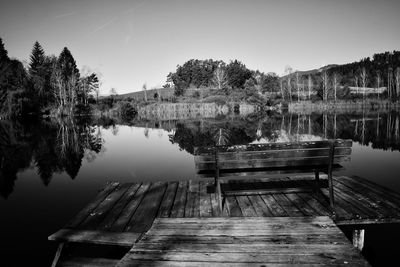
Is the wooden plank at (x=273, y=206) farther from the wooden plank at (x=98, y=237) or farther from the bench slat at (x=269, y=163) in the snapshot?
the wooden plank at (x=98, y=237)

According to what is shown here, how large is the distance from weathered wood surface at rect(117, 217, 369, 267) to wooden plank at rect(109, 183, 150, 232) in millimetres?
1117

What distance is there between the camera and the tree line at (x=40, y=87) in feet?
176

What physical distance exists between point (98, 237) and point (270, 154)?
3404 millimetres

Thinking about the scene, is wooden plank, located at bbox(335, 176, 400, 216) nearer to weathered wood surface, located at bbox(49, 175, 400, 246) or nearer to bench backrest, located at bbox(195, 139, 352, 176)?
weathered wood surface, located at bbox(49, 175, 400, 246)

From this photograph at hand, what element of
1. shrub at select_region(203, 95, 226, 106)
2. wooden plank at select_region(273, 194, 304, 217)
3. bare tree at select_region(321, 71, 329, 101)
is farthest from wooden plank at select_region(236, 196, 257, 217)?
bare tree at select_region(321, 71, 329, 101)

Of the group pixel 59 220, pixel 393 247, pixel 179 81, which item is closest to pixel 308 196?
pixel 393 247

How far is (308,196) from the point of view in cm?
632

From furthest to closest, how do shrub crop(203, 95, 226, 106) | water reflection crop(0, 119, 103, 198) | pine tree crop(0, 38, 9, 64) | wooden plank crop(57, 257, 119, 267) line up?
shrub crop(203, 95, 226, 106) → pine tree crop(0, 38, 9, 64) → water reflection crop(0, 119, 103, 198) → wooden plank crop(57, 257, 119, 267)

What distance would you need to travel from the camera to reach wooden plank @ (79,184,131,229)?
532cm

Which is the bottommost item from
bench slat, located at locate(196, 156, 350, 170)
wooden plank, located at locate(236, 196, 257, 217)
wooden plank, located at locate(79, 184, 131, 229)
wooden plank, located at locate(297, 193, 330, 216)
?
wooden plank, located at locate(79, 184, 131, 229)

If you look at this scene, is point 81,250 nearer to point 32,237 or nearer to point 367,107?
point 32,237

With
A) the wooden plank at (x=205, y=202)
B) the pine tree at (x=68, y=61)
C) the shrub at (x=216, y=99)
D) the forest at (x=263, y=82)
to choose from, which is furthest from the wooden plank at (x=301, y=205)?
the pine tree at (x=68, y=61)

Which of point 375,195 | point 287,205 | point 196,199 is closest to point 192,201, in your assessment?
point 196,199

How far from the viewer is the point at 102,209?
608 cm
